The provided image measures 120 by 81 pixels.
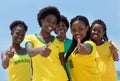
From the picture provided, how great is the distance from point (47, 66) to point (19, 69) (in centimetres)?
153

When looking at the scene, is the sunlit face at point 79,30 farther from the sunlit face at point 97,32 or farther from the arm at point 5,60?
the arm at point 5,60

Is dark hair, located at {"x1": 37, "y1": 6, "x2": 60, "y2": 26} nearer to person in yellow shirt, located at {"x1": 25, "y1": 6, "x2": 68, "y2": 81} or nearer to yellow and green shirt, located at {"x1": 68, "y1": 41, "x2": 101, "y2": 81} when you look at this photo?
person in yellow shirt, located at {"x1": 25, "y1": 6, "x2": 68, "y2": 81}

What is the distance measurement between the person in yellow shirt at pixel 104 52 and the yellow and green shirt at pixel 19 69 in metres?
1.42

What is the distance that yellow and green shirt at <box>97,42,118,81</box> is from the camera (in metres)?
7.14

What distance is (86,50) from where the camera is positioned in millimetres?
6031

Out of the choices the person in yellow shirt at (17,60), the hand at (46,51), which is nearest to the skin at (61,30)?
the person in yellow shirt at (17,60)

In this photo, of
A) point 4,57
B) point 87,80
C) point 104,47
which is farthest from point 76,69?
point 4,57

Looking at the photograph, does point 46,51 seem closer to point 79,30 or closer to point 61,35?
point 79,30

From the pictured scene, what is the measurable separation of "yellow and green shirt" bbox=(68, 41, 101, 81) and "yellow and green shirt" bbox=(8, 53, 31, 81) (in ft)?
4.18

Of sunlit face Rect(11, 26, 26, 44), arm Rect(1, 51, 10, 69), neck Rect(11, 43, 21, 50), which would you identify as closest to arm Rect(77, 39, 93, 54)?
arm Rect(1, 51, 10, 69)

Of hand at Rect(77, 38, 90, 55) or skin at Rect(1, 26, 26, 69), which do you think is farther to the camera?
skin at Rect(1, 26, 26, 69)

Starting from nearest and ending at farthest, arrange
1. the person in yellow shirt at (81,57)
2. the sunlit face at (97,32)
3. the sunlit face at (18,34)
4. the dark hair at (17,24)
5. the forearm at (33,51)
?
the forearm at (33,51) < the person in yellow shirt at (81,57) < the sunlit face at (97,32) < the sunlit face at (18,34) < the dark hair at (17,24)

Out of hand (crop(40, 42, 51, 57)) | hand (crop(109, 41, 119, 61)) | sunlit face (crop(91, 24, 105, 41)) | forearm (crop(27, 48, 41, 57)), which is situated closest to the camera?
hand (crop(40, 42, 51, 57))

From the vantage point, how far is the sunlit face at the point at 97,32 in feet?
24.2
